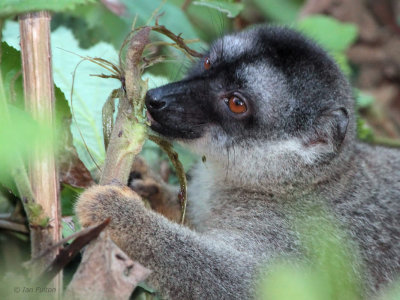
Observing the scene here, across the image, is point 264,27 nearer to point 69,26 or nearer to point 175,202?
point 175,202

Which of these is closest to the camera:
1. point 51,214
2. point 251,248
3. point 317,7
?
point 51,214

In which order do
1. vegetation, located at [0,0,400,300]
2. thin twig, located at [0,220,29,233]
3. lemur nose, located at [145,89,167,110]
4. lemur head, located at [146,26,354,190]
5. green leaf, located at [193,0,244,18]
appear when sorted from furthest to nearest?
green leaf, located at [193,0,244,18]
lemur head, located at [146,26,354,190]
lemur nose, located at [145,89,167,110]
thin twig, located at [0,220,29,233]
vegetation, located at [0,0,400,300]

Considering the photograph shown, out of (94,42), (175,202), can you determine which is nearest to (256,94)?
(175,202)

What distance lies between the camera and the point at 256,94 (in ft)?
13.6

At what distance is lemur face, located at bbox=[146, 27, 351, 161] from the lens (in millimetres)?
4102

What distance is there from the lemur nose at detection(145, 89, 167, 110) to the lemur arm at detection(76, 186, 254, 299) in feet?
2.32

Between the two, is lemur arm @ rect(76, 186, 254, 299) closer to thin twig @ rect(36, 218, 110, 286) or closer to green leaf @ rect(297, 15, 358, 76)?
thin twig @ rect(36, 218, 110, 286)

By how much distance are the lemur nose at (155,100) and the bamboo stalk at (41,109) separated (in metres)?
1.11

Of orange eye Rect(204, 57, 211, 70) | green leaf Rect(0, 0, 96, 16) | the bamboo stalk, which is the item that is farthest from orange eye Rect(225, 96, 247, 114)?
green leaf Rect(0, 0, 96, 16)

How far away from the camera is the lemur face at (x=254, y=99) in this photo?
161 inches

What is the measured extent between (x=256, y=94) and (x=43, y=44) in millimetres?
1666

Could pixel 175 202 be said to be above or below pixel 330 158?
below

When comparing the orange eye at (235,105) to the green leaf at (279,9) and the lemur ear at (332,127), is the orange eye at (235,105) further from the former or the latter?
the green leaf at (279,9)

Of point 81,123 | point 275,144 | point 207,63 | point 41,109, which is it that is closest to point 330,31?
point 207,63
